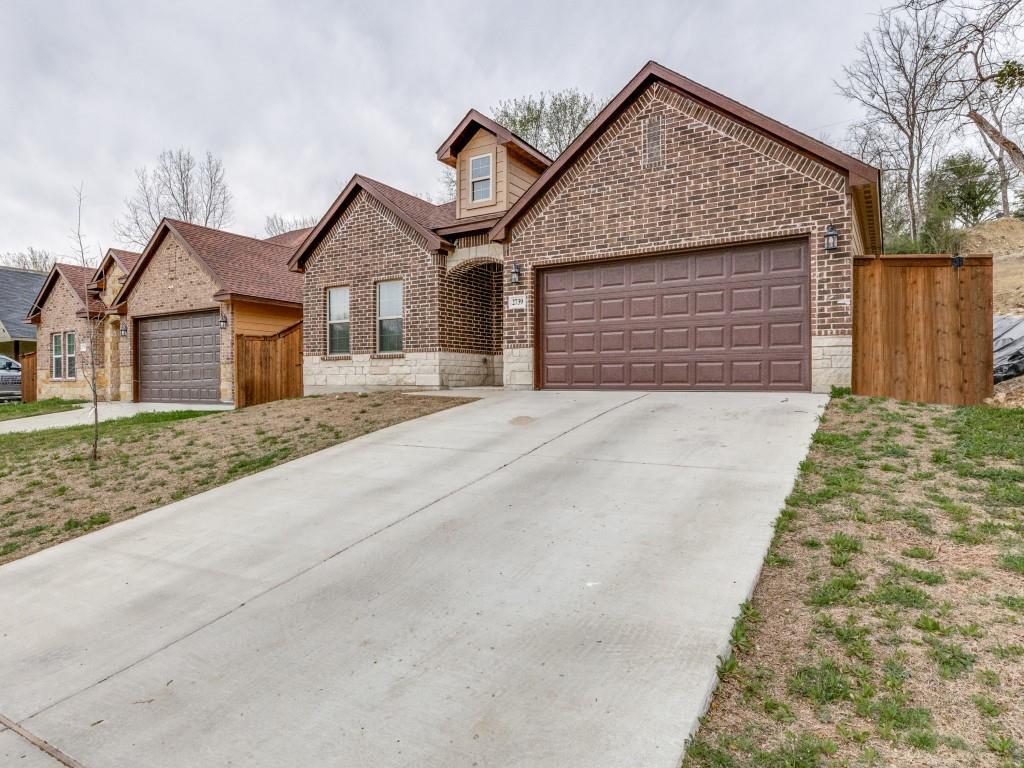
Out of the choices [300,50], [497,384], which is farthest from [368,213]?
[497,384]

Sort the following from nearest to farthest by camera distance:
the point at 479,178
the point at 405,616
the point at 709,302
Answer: the point at 405,616 < the point at 709,302 < the point at 479,178

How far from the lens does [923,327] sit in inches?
361

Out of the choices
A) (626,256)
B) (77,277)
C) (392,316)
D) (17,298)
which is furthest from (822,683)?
(17,298)

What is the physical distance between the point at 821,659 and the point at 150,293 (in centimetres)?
2069

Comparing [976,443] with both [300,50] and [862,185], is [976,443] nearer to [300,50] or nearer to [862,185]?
[862,185]

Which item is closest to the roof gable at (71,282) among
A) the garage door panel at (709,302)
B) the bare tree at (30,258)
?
the garage door panel at (709,302)

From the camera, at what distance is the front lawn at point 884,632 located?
2293 mm

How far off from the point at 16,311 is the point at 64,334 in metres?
10.7

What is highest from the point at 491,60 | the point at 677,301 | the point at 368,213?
the point at 491,60

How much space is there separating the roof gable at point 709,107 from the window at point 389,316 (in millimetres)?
3062

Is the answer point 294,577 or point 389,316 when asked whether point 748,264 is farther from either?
point 294,577

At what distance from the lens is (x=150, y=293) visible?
18.3m

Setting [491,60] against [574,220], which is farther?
[491,60]

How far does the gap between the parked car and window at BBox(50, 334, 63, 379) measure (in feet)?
8.28
